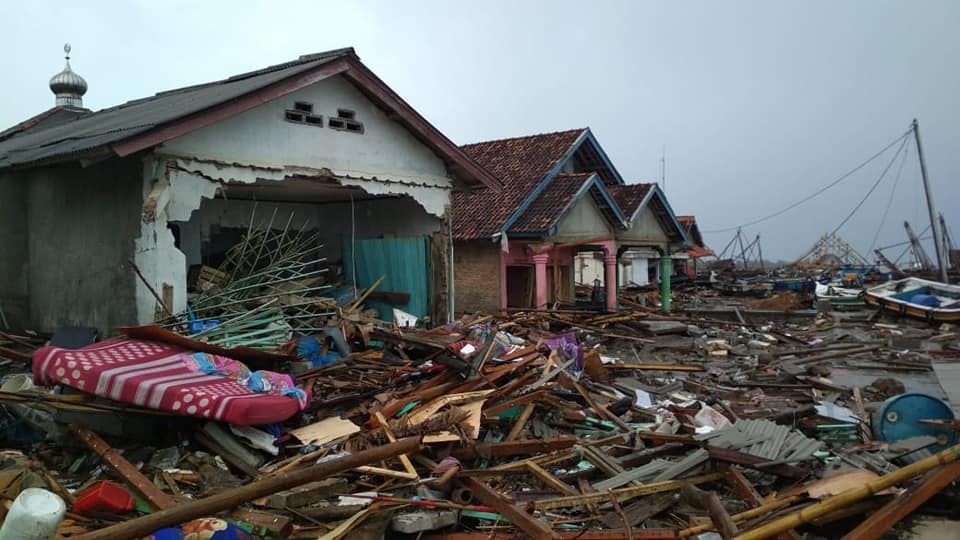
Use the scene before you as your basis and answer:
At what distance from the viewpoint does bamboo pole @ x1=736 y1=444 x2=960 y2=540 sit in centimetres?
461

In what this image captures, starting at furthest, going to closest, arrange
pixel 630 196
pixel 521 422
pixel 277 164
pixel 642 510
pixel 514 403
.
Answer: pixel 630 196, pixel 277 164, pixel 514 403, pixel 521 422, pixel 642 510

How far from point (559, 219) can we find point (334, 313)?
9.54m

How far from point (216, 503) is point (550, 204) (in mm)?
17070

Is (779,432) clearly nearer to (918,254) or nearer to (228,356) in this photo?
(228,356)

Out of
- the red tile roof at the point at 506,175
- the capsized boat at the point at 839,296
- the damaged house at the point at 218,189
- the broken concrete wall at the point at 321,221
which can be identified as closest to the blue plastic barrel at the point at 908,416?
the damaged house at the point at 218,189

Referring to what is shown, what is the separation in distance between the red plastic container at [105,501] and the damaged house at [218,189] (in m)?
4.25

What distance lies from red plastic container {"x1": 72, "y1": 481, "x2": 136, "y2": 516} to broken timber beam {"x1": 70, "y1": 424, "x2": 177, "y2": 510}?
17 cm

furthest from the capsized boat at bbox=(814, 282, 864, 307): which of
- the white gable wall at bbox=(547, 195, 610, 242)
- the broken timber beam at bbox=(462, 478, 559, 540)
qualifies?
the broken timber beam at bbox=(462, 478, 559, 540)

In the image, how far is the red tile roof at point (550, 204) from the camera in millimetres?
19281

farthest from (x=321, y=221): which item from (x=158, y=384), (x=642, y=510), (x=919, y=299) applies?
(x=919, y=299)

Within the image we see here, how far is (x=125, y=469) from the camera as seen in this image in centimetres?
595

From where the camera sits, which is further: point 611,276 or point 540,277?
point 611,276

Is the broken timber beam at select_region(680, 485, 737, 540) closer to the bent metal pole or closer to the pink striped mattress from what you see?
the bent metal pole

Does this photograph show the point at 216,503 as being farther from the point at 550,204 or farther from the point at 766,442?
the point at 550,204
